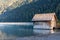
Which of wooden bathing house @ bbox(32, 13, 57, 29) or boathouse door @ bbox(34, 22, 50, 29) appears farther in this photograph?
wooden bathing house @ bbox(32, 13, 57, 29)

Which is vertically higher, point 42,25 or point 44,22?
point 44,22

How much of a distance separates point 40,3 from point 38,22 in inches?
2547

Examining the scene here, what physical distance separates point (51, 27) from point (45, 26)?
154cm

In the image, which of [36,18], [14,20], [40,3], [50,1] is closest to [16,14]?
[14,20]

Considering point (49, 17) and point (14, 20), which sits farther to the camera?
point (14, 20)

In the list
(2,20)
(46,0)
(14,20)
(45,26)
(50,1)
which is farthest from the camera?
(2,20)

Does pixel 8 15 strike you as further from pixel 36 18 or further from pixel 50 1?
pixel 36 18

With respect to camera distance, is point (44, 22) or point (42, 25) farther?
point (44, 22)

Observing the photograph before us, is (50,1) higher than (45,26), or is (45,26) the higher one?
(50,1)

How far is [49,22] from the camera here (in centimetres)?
4588

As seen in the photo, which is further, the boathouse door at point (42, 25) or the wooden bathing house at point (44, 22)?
the wooden bathing house at point (44, 22)

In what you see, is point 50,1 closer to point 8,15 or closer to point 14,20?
point 14,20

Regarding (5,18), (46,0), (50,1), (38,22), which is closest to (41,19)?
(38,22)

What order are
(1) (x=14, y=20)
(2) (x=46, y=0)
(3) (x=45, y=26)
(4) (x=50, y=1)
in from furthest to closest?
(1) (x=14, y=20)
(2) (x=46, y=0)
(4) (x=50, y=1)
(3) (x=45, y=26)
